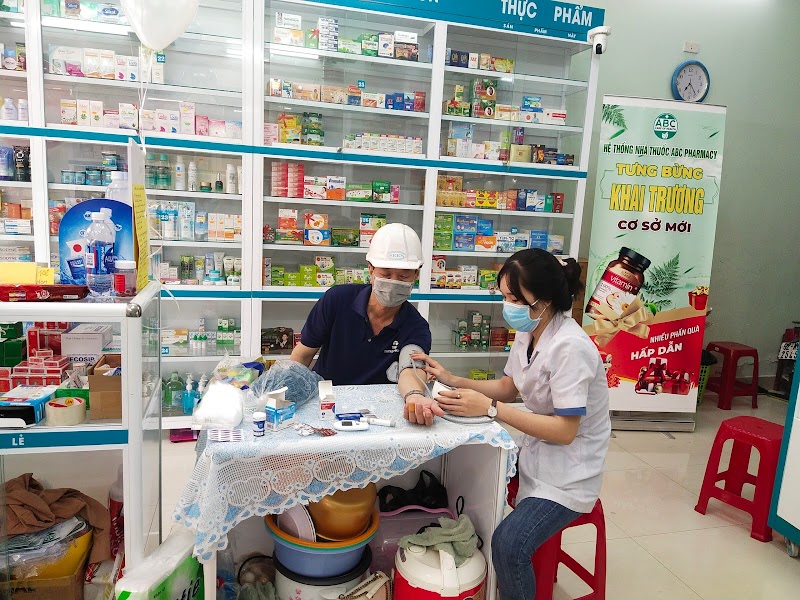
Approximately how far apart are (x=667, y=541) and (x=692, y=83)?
15.3 ft

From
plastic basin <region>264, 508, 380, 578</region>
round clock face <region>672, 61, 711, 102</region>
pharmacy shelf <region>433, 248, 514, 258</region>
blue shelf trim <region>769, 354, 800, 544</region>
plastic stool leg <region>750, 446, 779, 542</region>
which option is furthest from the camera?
round clock face <region>672, 61, 711, 102</region>

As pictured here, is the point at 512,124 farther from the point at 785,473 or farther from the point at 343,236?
the point at 785,473

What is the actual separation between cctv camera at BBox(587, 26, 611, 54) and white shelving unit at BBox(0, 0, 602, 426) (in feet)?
0.31

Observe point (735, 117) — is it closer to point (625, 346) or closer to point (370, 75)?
point (625, 346)

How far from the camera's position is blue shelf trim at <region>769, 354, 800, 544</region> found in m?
3.04

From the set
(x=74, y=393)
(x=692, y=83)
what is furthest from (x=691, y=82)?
(x=74, y=393)

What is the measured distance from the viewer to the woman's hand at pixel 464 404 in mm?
2045

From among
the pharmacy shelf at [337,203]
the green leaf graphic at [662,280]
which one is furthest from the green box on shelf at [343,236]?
the green leaf graphic at [662,280]

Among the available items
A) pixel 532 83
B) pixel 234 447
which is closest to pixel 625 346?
pixel 532 83

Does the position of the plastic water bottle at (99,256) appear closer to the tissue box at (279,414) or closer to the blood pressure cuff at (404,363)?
the tissue box at (279,414)

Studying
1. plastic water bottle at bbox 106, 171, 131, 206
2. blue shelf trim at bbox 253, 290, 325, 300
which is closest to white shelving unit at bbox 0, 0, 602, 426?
blue shelf trim at bbox 253, 290, 325, 300

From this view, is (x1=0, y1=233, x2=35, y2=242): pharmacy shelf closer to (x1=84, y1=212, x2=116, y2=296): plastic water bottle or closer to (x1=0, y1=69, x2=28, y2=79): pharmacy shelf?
(x1=0, y1=69, x2=28, y2=79): pharmacy shelf

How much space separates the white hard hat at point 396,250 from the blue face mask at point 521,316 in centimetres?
46

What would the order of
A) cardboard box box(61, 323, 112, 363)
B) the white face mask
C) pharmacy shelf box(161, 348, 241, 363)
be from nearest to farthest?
cardboard box box(61, 323, 112, 363), the white face mask, pharmacy shelf box(161, 348, 241, 363)
